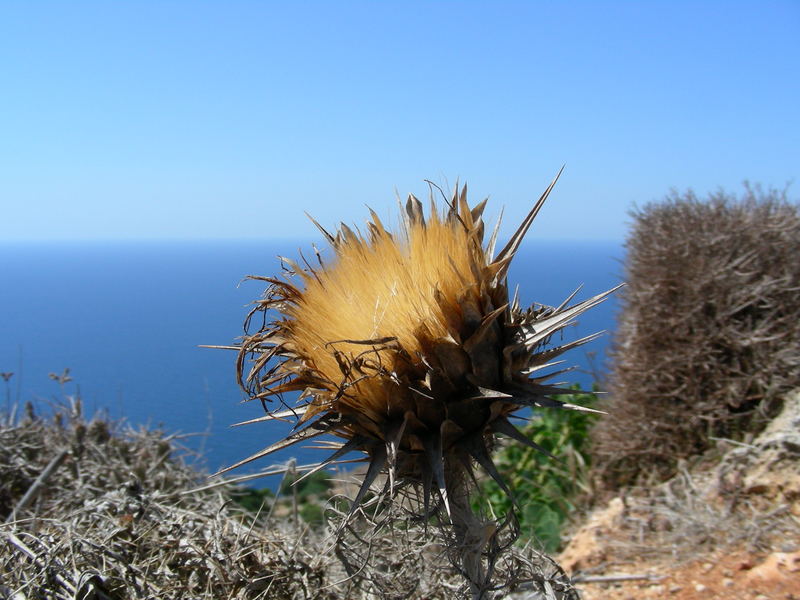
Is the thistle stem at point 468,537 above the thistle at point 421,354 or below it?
below

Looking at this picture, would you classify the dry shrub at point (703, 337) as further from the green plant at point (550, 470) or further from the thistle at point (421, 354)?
the thistle at point (421, 354)

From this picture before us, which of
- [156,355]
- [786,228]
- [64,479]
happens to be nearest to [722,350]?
[786,228]

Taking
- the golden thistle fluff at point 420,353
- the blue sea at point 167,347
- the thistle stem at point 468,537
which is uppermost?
the golden thistle fluff at point 420,353

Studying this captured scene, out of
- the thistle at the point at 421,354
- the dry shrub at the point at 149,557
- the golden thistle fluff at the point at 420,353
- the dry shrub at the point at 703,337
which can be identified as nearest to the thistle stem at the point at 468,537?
the thistle at the point at 421,354

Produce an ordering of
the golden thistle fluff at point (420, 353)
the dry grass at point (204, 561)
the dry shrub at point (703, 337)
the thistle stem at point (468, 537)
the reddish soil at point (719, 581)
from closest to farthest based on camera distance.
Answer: the golden thistle fluff at point (420, 353), the thistle stem at point (468, 537), the dry grass at point (204, 561), the reddish soil at point (719, 581), the dry shrub at point (703, 337)

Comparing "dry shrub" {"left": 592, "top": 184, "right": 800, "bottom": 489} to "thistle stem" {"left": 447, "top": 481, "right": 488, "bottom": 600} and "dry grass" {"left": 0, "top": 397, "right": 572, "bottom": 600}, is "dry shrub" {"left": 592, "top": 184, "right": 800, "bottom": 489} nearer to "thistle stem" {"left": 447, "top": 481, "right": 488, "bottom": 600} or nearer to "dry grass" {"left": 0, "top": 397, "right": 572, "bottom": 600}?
"dry grass" {"left": 0, "top": 397, "right": 572, "bottom": 600}

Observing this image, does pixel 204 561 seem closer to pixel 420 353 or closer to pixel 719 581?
pixel 420 353

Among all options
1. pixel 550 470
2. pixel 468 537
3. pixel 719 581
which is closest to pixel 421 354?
pixel 468 537
